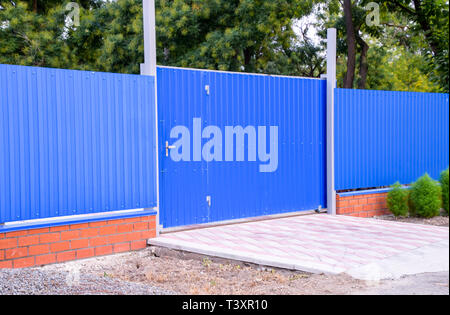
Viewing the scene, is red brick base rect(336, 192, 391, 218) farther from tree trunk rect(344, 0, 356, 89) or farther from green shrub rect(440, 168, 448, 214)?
tree trunk rect(344, 0, 356, 89)

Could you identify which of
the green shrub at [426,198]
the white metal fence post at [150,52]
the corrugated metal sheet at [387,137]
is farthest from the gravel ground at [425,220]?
the white metal fence post at [150,52]

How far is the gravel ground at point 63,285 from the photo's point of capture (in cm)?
456

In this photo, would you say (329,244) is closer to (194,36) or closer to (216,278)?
(216,278)

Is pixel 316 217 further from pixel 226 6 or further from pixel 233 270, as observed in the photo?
pixel 226 6

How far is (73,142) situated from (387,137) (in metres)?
5.63

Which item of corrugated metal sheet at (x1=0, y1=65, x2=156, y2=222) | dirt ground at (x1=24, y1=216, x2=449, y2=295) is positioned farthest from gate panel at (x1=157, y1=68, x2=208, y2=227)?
dirt ground at (x1=24, y1=216, x2=449, y2=295)

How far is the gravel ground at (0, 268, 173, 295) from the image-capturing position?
456 centimetres

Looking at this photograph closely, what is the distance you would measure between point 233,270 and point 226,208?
2.15 m

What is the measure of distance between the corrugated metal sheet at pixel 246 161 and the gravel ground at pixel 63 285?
2.12 metres

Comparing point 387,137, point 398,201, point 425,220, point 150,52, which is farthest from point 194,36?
point 150,52

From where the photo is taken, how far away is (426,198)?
878cm
